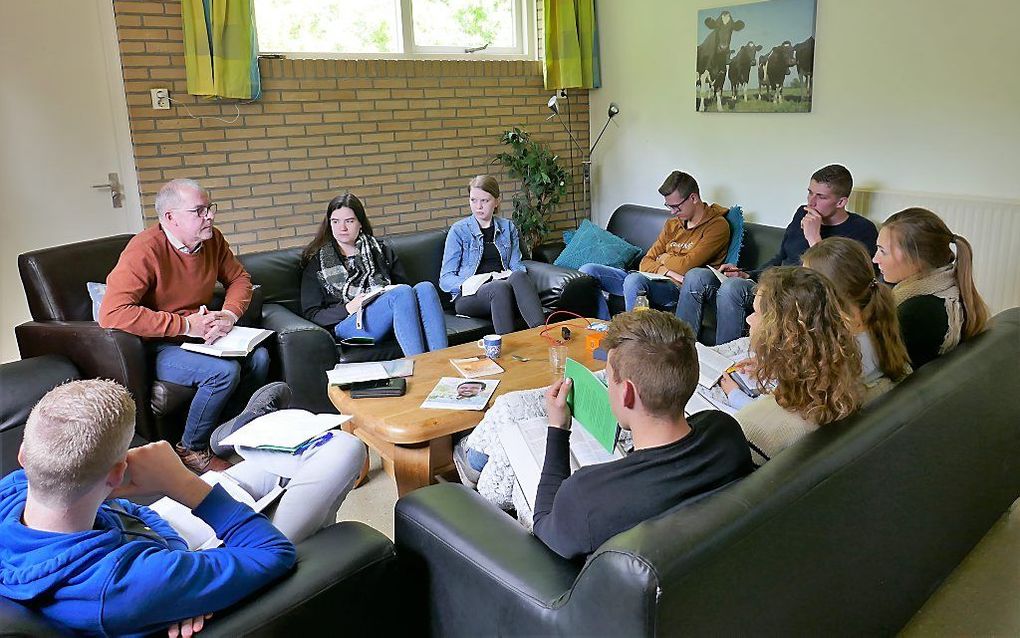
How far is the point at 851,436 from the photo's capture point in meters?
1.50

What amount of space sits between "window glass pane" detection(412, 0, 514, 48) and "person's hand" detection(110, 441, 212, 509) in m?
4.12

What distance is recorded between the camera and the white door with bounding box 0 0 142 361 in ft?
12.5

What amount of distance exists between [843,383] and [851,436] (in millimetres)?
132

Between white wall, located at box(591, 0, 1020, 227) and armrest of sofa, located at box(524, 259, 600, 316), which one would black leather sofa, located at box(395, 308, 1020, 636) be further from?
armrest of sofa, located at box(524, 259, 600, 316)

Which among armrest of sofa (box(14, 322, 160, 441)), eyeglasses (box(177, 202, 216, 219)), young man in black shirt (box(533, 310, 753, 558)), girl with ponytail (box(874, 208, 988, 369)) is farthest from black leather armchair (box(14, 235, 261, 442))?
girl with ponytail (box(874, 208, 988, 369))

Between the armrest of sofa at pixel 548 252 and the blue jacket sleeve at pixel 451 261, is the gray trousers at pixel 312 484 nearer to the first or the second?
the blue jacket sleeve at pixel 451 261

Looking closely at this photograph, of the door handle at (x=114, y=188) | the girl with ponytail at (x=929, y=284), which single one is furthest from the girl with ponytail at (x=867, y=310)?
the door handle at (x=114, y=188)

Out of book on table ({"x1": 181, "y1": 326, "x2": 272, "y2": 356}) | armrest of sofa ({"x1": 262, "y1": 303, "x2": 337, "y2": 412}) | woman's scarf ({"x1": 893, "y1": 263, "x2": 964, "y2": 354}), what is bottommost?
armrest of sofa ({"x1": 262, "y1": 303, "x2": 337, "y2": 412})

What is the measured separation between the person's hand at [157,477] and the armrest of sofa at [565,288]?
2.86 meters

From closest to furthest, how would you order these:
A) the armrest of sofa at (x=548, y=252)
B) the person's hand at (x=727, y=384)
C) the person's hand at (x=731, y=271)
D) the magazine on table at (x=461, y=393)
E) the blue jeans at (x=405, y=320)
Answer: the person's hand at (x=727, y=384) < the magazine on table at (x=461, y=393) < the blue jeans at (x=405, y=320) < the person's hand at (x=731, y=271) < the armrest of sofa at (x=548, y=252)

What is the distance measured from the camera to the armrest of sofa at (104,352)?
116 inches

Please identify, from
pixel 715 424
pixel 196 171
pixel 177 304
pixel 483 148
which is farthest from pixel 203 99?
pixel 715 424

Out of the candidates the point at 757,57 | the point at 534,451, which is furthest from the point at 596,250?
the point at 534,451

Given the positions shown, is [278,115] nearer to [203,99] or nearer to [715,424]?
[203,99]
